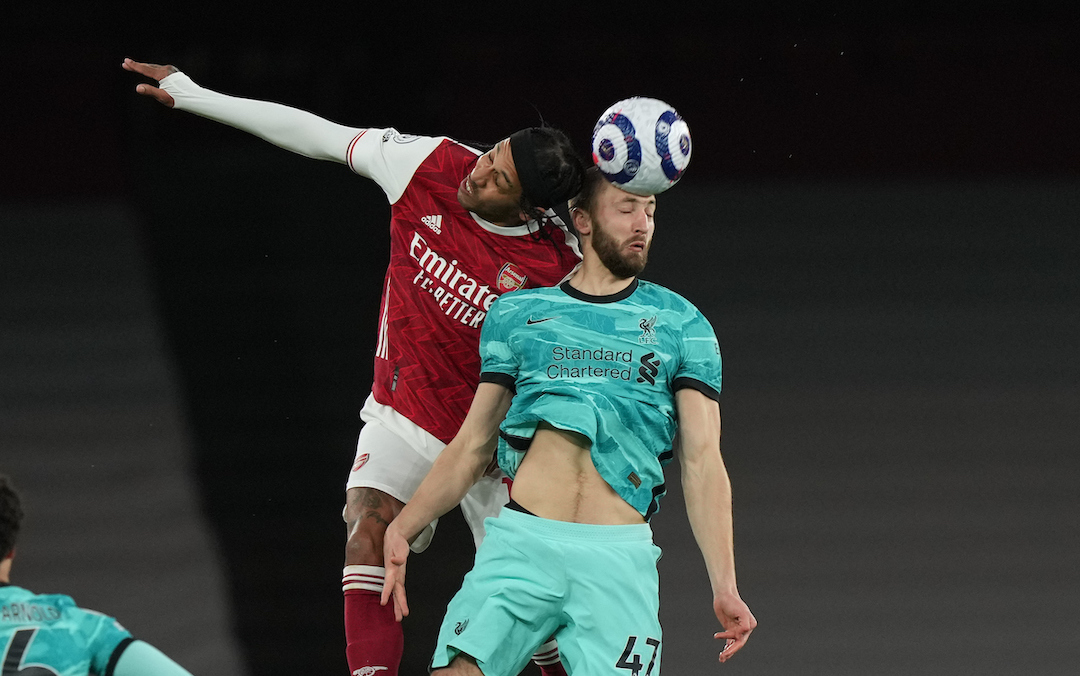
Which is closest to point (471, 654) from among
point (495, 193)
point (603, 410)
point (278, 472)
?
point (603, 410)

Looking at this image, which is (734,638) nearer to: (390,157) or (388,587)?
(388,587)

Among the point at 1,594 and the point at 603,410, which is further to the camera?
the point at 603,410

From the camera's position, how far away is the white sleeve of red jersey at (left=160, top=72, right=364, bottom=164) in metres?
3.65

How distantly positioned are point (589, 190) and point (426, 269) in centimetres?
67

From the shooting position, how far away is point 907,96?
5465 mm

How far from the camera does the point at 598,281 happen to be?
10.2ft

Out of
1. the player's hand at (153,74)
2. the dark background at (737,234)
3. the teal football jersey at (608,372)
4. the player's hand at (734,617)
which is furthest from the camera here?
the dark background at (737,234)

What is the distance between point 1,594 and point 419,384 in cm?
157

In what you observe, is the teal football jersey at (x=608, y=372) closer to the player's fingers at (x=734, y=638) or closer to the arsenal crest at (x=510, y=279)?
the player's fingers at (x=734, y=638)

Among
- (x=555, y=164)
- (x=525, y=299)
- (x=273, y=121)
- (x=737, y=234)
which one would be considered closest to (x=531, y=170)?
(x=555, y=164)

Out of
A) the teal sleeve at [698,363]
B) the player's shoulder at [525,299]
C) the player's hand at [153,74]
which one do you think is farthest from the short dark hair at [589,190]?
the player's hand at [153,74]

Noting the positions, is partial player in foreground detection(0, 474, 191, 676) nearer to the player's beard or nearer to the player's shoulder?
the player's shoulder

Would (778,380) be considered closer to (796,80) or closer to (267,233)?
(796,80)

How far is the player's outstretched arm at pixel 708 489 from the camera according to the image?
9.52ft
